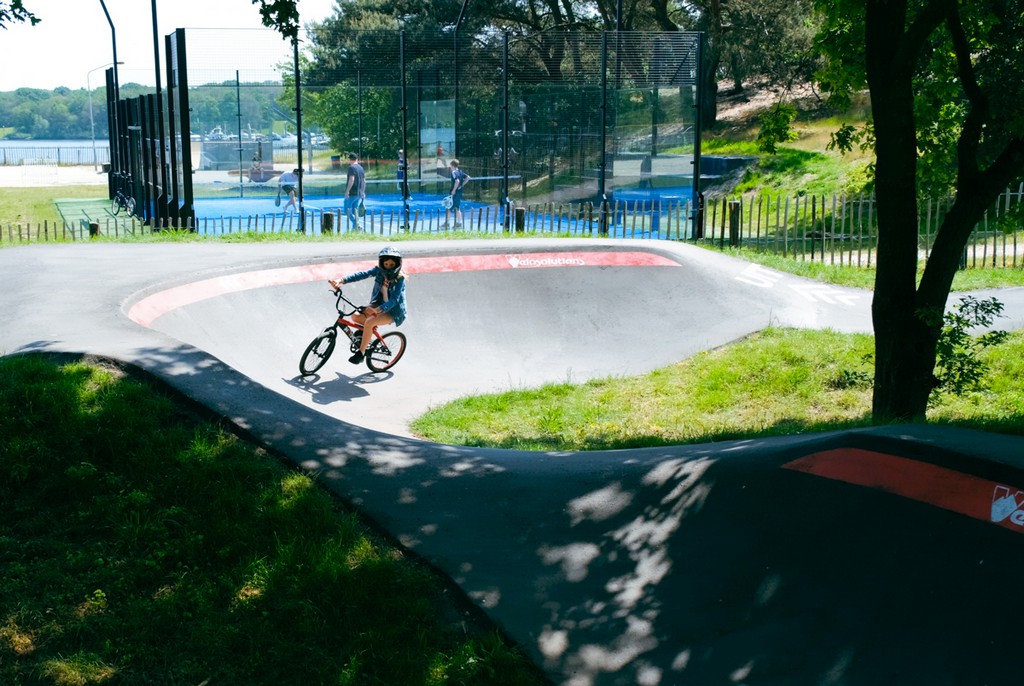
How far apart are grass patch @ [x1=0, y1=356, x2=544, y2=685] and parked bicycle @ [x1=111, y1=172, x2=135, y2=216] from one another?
23409 millimetres

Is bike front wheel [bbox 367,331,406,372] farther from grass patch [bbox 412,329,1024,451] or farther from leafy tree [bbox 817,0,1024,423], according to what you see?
leafy tree [bbox 817,0,1024,423]

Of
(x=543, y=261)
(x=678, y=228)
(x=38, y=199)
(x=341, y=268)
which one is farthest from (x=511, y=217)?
(x=38, y=199)

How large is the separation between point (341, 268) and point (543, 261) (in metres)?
3.49

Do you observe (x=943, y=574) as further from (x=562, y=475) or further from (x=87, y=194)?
(x=87, y=194)

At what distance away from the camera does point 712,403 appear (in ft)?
39.5

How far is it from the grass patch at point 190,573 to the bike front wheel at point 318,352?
617 centimetres

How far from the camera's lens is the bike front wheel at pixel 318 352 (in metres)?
12.9

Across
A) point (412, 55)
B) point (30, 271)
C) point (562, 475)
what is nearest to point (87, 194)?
point (412, 55)

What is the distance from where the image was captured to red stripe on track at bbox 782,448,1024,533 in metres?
5.32

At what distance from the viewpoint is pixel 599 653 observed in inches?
193

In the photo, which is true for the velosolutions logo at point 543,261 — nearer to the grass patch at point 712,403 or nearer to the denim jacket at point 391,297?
the grass patch at point 712,403

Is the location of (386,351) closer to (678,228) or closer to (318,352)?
(318,352)

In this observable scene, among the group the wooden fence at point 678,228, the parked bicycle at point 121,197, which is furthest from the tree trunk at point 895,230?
the parked bicycle at point 121,197

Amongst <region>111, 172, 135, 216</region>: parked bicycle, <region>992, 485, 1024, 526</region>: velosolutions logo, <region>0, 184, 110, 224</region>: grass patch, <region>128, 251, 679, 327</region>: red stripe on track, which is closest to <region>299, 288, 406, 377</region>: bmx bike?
<region>128, 251, 679, 327</region>: red stripe on track
